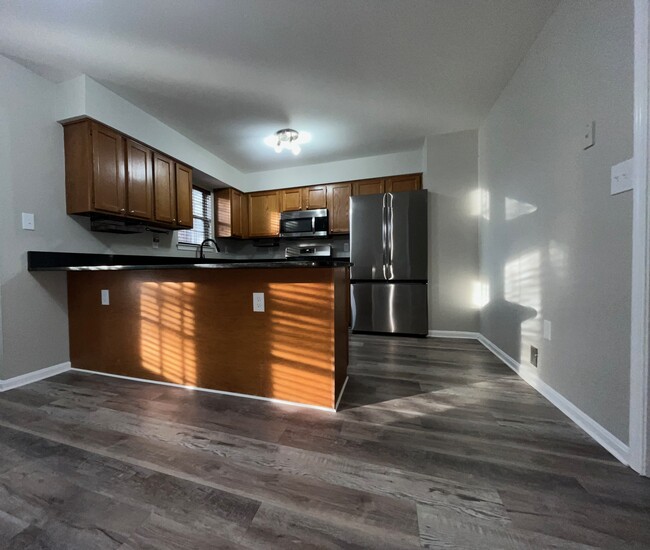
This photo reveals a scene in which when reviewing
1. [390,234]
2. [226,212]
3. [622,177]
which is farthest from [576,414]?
[226,212]

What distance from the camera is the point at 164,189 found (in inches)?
113

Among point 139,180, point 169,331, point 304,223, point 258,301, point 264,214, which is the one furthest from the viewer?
point 264,214

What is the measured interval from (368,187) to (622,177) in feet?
9.66

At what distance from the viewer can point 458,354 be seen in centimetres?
254

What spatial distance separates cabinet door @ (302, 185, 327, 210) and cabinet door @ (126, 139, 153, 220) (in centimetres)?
213

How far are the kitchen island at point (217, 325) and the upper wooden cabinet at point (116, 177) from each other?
0.57 metres

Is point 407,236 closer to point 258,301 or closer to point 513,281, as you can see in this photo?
point 513,281

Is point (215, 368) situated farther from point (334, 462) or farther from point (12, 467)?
point (334, 462)

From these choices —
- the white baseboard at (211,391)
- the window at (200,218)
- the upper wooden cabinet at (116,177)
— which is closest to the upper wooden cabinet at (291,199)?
the window at (200,218)

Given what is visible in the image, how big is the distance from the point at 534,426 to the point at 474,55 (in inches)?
103

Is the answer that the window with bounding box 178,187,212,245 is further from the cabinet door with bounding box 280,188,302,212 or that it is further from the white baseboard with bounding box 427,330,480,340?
the white baseboard with bounding box 427,330,480,340

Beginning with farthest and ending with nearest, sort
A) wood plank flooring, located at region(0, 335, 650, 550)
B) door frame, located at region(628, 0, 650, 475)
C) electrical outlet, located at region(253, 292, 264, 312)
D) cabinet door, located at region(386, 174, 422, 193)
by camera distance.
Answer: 1. cabinet door, located at region(386, 174, 422, 193)
2. electrical outlet, located at region(253, 292, 264, 312)
3. door frame, located at region(628, 0, 650, 475)
4. wood plank flooring, located at region(0, 335, 650, 550)

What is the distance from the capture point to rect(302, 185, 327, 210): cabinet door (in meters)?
4.06

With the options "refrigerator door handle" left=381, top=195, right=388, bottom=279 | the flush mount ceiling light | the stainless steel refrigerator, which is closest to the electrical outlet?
the stainless steel refrigerator
